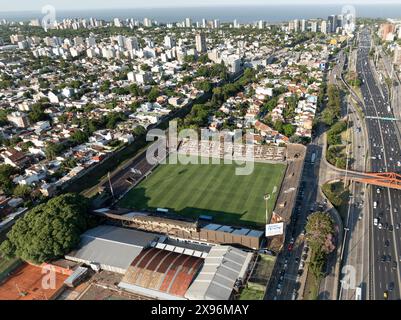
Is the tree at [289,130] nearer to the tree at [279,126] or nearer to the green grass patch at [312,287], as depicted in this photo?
the tree at [279,126]

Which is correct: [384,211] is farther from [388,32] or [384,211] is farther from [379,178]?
[388,32]

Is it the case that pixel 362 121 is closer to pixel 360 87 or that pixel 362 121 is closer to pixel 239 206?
pixel 360 87

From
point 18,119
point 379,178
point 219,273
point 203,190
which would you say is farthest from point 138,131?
point 379,178

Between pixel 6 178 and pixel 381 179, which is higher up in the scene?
pixel 6 178

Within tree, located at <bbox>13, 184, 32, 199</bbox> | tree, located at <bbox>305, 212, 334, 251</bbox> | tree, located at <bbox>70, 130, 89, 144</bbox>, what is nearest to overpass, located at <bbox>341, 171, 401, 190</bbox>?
tree, located at <bbox>305, 212, 334, 251</bbox>

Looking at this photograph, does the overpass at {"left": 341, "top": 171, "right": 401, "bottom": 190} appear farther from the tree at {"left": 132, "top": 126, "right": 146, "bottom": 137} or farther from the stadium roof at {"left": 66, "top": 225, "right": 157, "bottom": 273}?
the tree at {"left": 132, "top": 126, "right": 146, "bottom": 137}

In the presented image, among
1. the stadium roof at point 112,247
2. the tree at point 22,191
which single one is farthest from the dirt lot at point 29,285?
the tree at point 22,191
